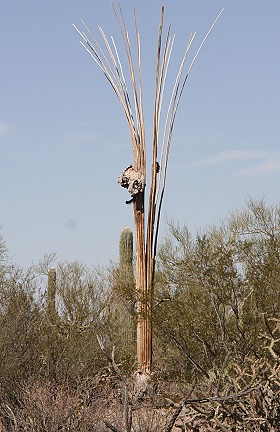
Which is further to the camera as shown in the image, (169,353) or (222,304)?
(169,353)

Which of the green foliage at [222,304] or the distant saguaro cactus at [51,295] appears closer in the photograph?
the green foliage at [222,304]

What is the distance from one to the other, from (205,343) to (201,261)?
925 millimetres

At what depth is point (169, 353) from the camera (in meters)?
10.9

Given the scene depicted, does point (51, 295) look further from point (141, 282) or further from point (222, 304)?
point (222, 304)

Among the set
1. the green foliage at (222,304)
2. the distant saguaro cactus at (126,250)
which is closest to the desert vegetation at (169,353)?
the green foliage at (222,304)

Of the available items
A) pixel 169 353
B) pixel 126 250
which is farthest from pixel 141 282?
pixel 126 250

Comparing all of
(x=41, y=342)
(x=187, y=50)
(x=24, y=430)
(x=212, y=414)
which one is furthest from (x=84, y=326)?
(x=212, y=414)

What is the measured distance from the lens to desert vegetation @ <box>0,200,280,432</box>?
5652 mm

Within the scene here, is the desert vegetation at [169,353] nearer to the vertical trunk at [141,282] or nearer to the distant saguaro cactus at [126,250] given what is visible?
the vertical trunk at [141,282]

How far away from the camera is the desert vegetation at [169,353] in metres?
5.65

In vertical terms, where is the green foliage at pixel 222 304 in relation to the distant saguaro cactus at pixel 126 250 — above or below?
below

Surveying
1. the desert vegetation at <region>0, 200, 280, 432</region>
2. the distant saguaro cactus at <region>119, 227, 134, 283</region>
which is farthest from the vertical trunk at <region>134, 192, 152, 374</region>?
the distant saguaro cactus at <region>119, 227, 134, 283</region>

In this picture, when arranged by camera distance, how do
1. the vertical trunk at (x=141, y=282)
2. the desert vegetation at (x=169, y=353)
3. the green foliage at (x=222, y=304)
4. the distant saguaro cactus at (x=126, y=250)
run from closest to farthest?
1. the desert vegetation at (x=169, y=353)
2. the green foliage at (x=222, y=304)
3. the vertical trunk at (x=141, y=282)
4. the distant saguaro cactus at (x=126, y=250)

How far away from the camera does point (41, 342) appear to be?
10805 millimetres
